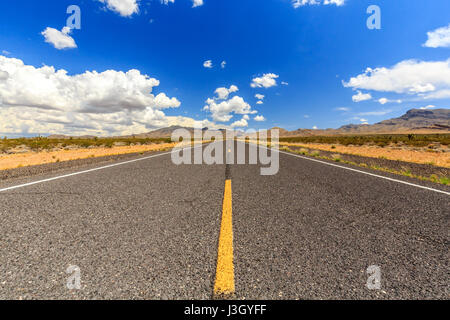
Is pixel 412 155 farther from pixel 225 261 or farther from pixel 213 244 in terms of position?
pixel 225 261

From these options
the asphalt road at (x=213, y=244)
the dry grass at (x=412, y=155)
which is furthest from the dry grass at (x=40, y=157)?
the dry grass at (x=412, y=155)

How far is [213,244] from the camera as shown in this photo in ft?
6.64

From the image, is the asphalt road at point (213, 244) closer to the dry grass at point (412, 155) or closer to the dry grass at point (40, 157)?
the dry grass at point (40, 157)

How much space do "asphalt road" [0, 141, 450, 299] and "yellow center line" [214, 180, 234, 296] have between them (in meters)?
0.04

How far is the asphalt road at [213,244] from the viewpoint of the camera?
57.4 inches

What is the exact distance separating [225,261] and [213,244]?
309 mm

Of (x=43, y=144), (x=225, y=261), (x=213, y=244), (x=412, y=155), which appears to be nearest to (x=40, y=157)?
(x=213, y=244)

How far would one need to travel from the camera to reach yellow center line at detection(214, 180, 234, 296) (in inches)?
56.4

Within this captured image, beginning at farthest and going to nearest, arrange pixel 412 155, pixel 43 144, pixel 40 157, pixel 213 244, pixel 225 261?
pixel 43 144, pixel 412 155, pixel 40 157, pixel 213 244, pixel 225 261

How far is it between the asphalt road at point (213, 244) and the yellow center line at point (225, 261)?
4 centimetres

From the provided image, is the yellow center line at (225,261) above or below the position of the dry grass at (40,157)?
below

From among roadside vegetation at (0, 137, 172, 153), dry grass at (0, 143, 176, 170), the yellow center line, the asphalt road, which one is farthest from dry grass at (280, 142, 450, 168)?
roadside vegetation at (0, 137, 172, 153)
